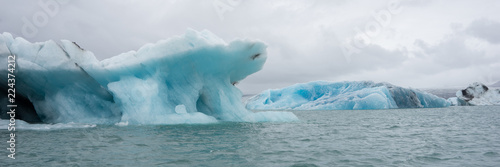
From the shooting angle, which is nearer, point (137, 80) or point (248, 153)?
point (248, 153)

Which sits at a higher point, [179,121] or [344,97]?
[344,97]

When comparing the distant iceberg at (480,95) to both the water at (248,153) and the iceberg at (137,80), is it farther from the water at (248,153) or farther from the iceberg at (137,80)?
the water at (248,153)

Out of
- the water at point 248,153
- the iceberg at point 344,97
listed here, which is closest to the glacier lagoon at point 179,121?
the water at point 248,153

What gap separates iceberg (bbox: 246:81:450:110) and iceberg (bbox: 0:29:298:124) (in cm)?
2738

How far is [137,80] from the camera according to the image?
15.3 m

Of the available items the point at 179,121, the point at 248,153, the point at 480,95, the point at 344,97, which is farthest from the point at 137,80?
the point at 480,95

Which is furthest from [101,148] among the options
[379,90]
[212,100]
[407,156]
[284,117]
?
[379,90]

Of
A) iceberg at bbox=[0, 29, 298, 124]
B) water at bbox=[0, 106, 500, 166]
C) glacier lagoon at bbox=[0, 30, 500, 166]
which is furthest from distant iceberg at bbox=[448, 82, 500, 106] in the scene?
water at bbox=[0, 106, 500, 166]

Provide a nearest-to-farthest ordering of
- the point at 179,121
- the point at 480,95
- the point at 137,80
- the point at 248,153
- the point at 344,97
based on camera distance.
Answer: the point at 248,153
the point at 179,121
the point at 137,80
the point at 344,97
the point at 480,95

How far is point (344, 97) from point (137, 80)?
34094 millimetres

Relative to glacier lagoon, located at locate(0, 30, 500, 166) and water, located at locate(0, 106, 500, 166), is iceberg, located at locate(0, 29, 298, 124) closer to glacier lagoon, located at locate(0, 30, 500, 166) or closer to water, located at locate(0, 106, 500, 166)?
glacier lagoon, located at locate(0, 30, 500, 166)

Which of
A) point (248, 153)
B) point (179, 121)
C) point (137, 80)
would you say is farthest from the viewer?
point (137, 80)

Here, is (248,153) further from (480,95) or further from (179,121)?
(480,95)

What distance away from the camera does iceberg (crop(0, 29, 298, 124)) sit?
14454 millimetres
